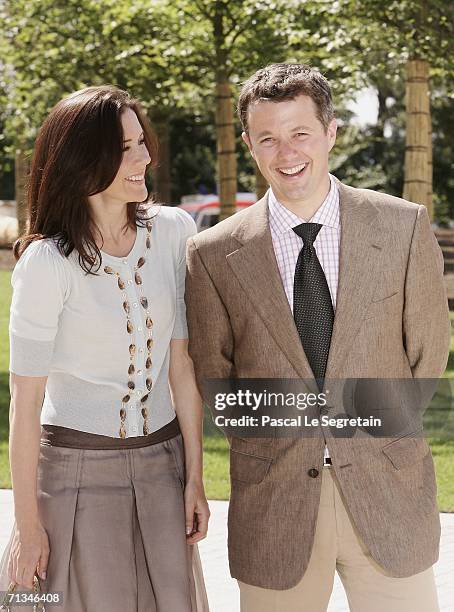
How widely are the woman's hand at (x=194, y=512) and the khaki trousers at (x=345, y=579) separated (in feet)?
0.94

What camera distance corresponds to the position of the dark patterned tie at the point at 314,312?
340 centimetres

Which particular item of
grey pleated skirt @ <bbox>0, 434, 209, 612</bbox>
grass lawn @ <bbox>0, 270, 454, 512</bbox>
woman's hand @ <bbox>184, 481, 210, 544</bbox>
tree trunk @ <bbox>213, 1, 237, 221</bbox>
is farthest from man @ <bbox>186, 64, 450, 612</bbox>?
tree trunk @ <bbox>213, 1, 237, 221</bbox>

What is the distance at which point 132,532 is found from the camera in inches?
139

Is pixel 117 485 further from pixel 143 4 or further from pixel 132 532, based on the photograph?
pixel 143 4

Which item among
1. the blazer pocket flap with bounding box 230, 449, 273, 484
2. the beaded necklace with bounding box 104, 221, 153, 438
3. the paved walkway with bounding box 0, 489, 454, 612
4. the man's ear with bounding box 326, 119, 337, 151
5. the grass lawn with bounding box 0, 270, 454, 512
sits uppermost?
the man's ear with bounding box 326, 119, 337, 151

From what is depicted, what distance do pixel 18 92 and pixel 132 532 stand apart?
14.9 m

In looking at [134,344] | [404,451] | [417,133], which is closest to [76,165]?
[134,344]

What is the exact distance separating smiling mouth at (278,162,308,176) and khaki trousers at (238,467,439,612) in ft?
2.97

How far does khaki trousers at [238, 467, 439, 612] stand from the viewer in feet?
11.2

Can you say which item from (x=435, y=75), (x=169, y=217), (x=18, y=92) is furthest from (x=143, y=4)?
(x=169, y=217)

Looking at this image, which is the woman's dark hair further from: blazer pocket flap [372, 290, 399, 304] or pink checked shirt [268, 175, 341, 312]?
blazer pocket flap [372, 290, 399, 304]

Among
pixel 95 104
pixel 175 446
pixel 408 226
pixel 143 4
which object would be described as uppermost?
pixel 143 4

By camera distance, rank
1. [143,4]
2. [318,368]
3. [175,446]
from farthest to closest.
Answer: [143,4]
[175,446]
[318,368]

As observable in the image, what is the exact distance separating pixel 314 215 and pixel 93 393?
88cm
